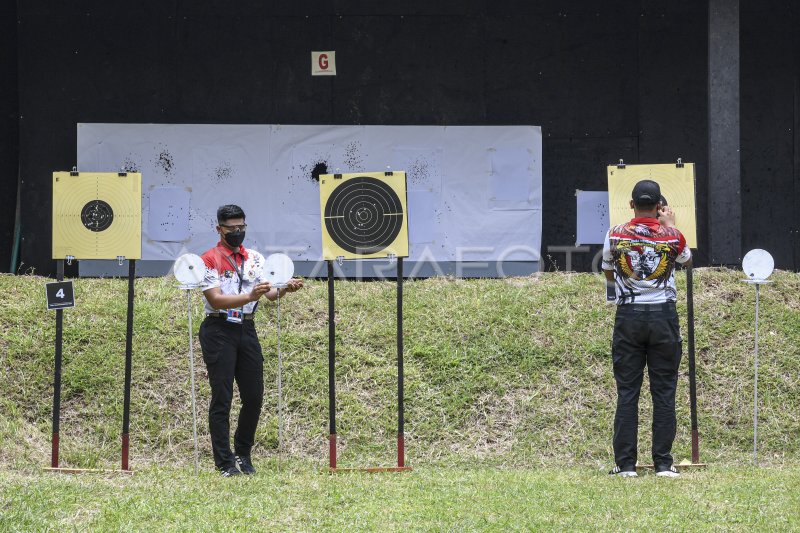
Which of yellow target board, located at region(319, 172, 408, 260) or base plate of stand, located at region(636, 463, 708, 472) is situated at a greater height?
yellow target board, located at region(319, 172, 408, 260)

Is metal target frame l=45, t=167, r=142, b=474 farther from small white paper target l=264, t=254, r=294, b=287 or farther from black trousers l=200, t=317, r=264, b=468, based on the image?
small white paper target l=264, t=254, r=294, b=287

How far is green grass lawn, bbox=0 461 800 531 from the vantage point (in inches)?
202

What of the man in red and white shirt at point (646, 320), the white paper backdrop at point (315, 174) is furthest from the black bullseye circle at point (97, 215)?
the white paper backdrop at point (315, 174)

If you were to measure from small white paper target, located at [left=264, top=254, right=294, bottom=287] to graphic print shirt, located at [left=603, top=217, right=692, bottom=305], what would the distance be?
1.89 metres

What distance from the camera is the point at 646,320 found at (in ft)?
20.8

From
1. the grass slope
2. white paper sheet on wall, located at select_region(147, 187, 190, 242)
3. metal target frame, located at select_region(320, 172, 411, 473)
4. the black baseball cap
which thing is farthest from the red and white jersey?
white paper sheet on wall, located at select_region(147, 187, 190, 242)

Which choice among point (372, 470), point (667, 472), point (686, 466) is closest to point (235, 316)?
point (372, 470)

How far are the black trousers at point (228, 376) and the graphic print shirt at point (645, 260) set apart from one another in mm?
2210

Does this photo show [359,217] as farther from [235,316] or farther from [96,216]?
[96,216]

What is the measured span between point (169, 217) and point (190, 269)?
6.34 meters

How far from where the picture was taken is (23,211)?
12.9 m

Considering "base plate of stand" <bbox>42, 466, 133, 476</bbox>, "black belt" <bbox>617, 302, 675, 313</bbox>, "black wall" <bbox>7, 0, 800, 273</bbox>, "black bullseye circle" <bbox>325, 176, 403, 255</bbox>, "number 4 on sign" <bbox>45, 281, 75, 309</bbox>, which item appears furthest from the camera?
"black wall" <bbox>7, 0, 800, 273</bbox>

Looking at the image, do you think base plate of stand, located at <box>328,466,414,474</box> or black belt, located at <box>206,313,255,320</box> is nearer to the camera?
black belt, located at <box>206,313,255,320</box>

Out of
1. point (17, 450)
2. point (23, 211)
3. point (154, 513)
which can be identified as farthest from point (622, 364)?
point (23, 211)
